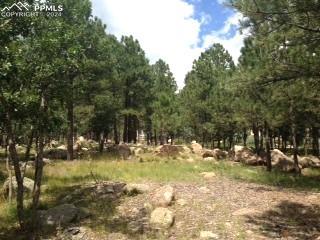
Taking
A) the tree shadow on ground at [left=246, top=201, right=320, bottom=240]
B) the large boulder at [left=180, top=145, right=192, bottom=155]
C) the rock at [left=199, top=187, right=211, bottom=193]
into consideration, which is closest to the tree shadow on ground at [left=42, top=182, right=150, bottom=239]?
Result: the rock at [left=199, top=187, right=211, bottom=193]

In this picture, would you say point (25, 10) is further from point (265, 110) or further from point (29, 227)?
point (265, 110)

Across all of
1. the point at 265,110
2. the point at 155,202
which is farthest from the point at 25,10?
the point at 265,110

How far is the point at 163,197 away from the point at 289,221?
4402 mm

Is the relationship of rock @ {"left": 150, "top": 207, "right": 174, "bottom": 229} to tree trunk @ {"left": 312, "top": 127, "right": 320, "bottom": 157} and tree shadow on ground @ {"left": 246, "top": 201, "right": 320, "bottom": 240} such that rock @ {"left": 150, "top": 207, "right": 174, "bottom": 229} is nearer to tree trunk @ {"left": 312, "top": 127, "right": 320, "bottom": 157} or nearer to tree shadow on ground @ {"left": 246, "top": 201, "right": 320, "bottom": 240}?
tree shadow on ground @ {"left": 246, "top": 201, "right": 320, "bottom": 240}

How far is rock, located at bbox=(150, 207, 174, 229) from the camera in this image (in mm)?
12988

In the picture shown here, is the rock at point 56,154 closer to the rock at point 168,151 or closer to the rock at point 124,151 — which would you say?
the rock at point 124,151

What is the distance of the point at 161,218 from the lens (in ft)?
43.5

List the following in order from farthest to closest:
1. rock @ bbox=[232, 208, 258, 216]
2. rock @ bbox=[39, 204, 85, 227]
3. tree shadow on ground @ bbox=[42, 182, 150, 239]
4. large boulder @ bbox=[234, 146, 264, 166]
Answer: large boulder @ bbox=[234, 146, 264, 166]
rock @ bbox=[232, 208, 258, 216]
rock @ bbox=[39, 204, 85, 227]
tree shadow on ground @ bbox=[42, 182, 150, 239]

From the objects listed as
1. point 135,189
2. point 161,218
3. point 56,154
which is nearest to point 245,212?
point 161,218

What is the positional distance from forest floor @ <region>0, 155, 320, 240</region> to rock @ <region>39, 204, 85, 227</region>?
1.24ft

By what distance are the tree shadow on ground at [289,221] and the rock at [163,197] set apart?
289cm

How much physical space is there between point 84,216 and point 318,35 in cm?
954

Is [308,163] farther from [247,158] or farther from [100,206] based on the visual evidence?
[100,206]

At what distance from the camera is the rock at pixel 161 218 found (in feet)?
42.6
